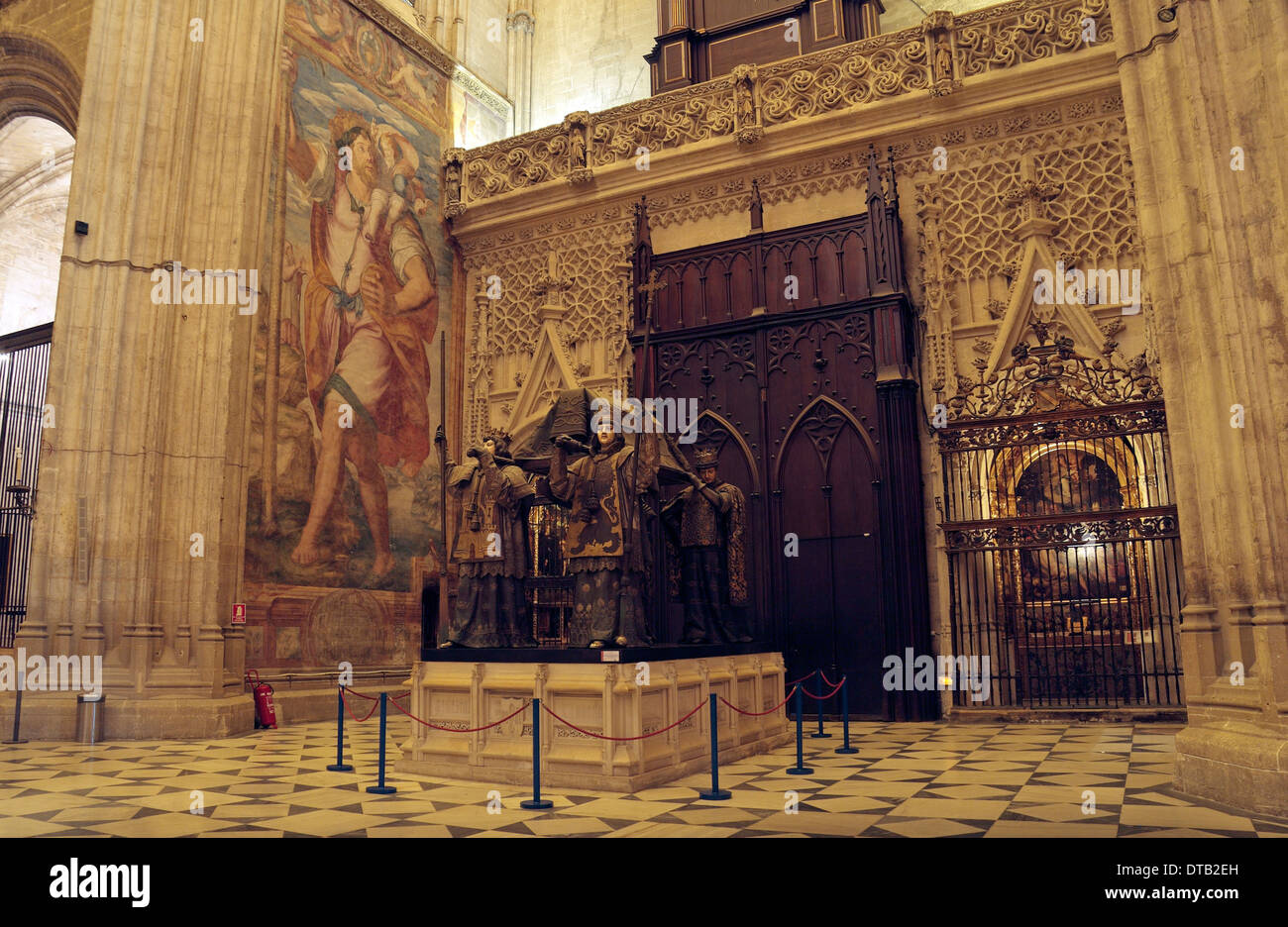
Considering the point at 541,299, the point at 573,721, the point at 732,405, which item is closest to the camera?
the point at 573,721

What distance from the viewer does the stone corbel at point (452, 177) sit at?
1568 cm

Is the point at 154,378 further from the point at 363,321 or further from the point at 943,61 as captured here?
the point at 943,61

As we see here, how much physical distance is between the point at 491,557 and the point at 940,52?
928 centimetres

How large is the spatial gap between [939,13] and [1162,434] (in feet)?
20.5

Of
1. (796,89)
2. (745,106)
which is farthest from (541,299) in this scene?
(796,89)

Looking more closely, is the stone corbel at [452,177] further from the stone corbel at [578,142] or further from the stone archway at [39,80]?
the stone archway at [39,80]

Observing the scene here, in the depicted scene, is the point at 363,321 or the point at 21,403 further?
the point at 21,403

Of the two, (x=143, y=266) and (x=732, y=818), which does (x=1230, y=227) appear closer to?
(x=732, y=818)

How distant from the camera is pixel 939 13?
→ 12.6m

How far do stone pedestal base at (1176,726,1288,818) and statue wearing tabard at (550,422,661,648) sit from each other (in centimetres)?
372

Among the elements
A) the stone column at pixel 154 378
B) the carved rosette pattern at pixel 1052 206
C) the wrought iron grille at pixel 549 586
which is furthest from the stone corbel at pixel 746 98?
the stone column at pixel 154 378

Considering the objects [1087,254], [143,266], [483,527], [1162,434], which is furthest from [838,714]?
[143,266]

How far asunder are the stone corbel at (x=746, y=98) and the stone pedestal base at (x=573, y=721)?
8683 millimetres

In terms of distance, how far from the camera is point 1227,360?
6023 millimetres
